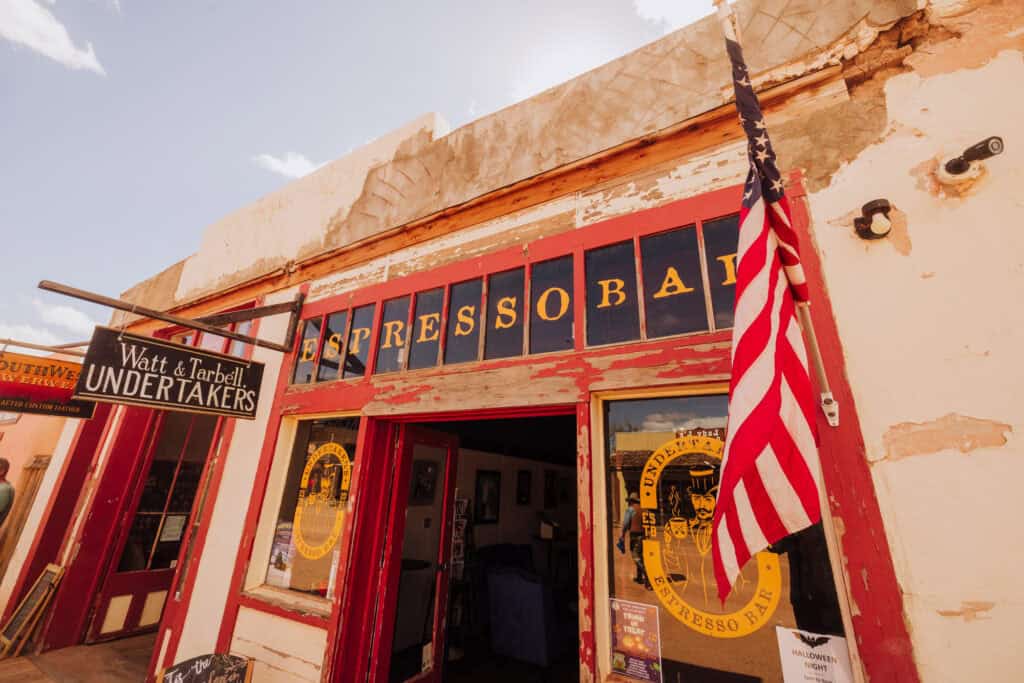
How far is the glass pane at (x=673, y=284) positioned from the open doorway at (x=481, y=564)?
2619 mm

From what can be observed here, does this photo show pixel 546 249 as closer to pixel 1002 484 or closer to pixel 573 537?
pixel 1002 484

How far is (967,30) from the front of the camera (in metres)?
2.49

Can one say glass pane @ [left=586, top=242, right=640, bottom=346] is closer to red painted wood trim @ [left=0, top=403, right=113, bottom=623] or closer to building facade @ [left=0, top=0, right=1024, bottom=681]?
building facade @ [left=0, top=0, right=1024, bottom=681]

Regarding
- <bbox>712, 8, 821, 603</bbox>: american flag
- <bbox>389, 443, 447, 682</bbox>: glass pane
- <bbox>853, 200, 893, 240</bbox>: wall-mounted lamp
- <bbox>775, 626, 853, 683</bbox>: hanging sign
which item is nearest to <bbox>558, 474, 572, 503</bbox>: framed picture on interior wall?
<bbox>389, 443, 447, 682</bbox>: glass pane

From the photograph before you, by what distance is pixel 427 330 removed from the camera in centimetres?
395

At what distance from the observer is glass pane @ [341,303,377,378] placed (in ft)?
14.0

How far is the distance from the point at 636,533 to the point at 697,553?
35 cm

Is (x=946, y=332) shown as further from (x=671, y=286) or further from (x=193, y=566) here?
(x=193, y=566)

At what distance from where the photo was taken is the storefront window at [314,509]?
3859 millimetres

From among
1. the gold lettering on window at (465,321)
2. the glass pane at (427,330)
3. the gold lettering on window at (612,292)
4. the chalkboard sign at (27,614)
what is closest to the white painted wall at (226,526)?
the glass pane at (427,330)

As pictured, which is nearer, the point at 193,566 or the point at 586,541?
the point at 586,541

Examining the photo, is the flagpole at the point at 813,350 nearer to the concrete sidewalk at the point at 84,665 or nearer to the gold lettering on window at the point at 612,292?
the gold lettering on window at the point at 612,292

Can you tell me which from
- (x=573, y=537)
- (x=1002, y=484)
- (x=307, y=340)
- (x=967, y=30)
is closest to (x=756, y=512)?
(x=1002, y=484)

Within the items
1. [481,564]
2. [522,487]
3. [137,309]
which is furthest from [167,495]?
[522,487]
